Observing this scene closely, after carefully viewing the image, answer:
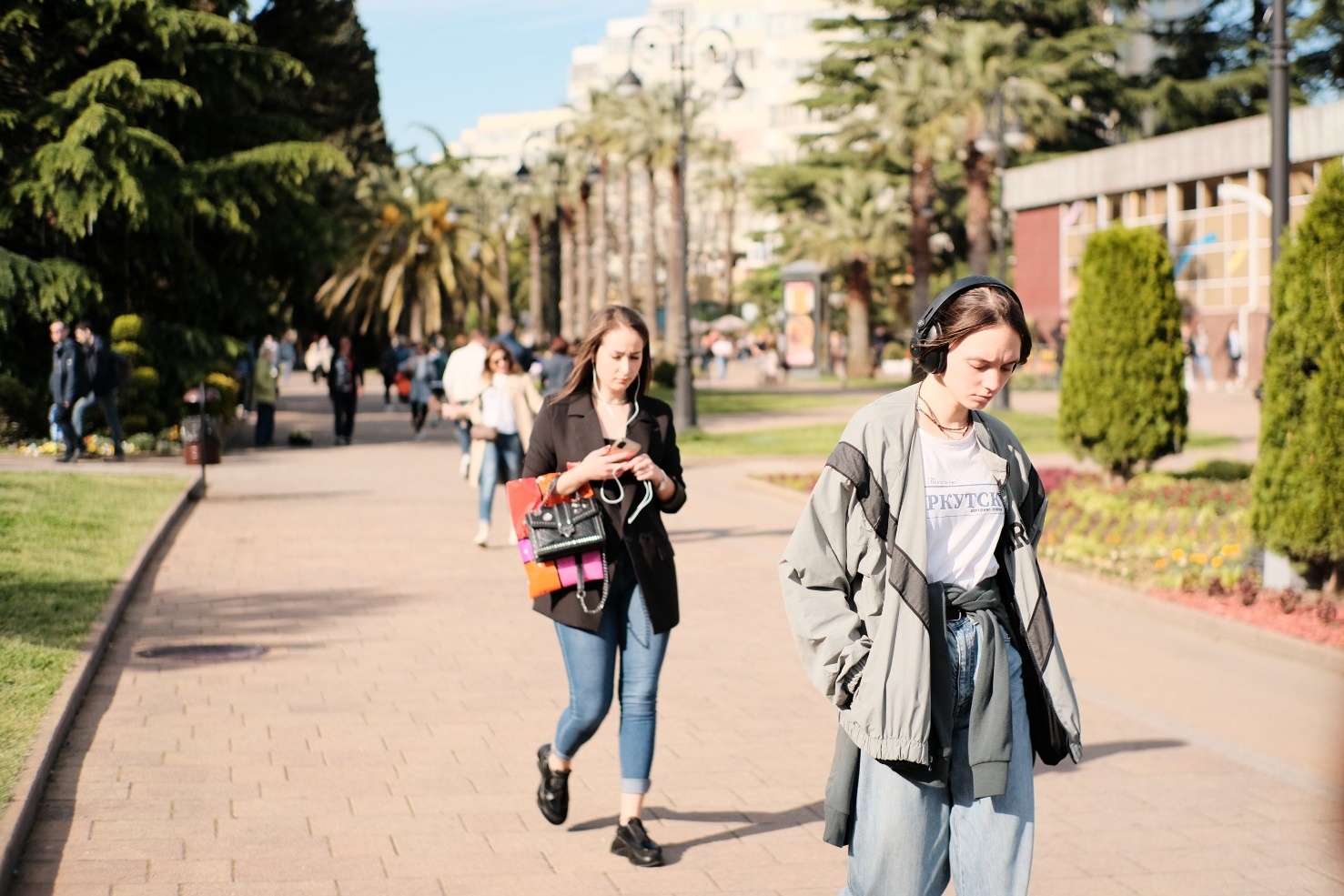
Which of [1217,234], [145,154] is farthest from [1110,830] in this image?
[1217,234]

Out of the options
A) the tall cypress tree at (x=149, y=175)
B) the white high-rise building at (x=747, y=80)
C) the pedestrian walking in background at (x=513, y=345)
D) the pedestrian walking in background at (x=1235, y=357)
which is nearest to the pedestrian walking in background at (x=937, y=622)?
the pedestrian walking in background at (x=513, y=345)

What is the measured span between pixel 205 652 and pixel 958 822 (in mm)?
6597

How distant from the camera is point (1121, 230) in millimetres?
17203

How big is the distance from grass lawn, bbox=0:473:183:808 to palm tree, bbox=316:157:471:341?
5218 cm

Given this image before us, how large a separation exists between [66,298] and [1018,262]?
1416 inches

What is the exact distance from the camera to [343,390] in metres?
27.4

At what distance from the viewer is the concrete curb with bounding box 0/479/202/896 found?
5.43m

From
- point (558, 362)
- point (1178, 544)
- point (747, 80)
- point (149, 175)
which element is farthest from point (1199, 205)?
point (747, 80)

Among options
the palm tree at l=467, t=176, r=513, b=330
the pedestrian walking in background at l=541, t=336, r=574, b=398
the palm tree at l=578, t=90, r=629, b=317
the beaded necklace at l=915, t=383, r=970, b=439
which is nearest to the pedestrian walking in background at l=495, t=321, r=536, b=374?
the pedestrian walking in background at l=541, t=336, r=574, b=398

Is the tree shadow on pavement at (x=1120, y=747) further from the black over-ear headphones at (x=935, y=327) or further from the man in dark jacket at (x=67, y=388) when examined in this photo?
the man in dark jacket at (x=67, y=388)

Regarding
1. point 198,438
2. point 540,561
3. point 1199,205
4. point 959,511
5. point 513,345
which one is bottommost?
point 198,438

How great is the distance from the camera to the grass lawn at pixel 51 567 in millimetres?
7453

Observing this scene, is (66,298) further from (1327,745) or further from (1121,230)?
(1327,745)

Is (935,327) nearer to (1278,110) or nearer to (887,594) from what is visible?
(887,594)
